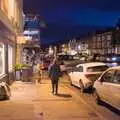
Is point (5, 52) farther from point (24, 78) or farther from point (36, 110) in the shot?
point (36, 110)

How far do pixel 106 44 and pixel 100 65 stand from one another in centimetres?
5799

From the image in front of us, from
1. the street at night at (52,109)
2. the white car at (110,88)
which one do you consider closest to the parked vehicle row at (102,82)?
the white car at (110,88)

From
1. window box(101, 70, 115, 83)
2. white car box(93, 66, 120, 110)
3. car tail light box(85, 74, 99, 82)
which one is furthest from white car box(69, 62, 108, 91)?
window box(101, 70, 115, 83)

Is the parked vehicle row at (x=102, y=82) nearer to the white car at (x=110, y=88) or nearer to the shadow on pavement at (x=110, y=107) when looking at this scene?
the white car at (x=110, y=88)

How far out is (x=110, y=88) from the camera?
1480cm

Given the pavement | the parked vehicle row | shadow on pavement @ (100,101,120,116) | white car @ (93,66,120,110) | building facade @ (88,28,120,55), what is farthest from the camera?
building facade @ (88,28,120,55)

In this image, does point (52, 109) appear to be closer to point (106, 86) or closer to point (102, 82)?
point (106, 86)

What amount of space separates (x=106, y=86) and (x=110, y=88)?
629 millimetres

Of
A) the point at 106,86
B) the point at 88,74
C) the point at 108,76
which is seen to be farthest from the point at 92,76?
the point at 106,86

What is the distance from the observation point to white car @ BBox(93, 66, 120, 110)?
46.1 ft

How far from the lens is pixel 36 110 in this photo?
15102mm

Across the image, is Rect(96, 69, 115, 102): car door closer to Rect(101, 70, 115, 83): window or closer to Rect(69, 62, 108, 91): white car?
Rect(101, 70, 115, 83): window

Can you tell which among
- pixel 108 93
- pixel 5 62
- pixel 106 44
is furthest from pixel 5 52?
pixel 106 44

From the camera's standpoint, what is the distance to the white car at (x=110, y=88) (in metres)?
14.1
